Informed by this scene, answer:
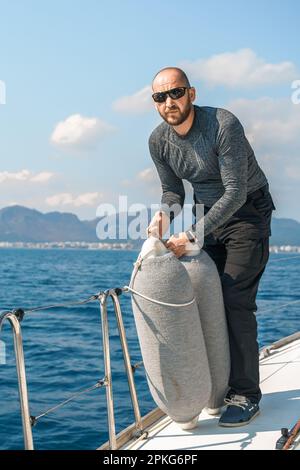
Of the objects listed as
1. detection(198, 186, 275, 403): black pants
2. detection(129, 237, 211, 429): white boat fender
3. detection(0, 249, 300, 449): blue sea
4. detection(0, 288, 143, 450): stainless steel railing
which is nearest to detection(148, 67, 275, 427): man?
detection(198, 186, 275, 403): black pants

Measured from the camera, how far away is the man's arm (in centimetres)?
283

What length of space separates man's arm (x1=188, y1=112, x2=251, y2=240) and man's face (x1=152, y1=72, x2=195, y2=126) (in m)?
0.18

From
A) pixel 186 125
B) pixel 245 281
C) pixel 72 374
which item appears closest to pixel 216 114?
pixel 186 125

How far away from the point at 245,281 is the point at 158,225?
460mm

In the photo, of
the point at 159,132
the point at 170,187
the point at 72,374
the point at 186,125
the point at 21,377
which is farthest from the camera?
the point at 72,374

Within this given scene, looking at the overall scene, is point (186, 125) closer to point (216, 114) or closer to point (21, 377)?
point (216, 114)

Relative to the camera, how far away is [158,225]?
3039mm

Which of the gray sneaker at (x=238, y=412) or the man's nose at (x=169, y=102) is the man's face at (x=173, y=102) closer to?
the man's nose at (x=169, y=102)

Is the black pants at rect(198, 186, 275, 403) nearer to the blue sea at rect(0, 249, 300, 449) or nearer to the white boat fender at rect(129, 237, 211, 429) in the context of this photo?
the white boat fender at rect(129, 237, 211, 429)

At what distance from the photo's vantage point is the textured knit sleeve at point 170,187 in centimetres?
319

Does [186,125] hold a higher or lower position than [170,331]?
higher
